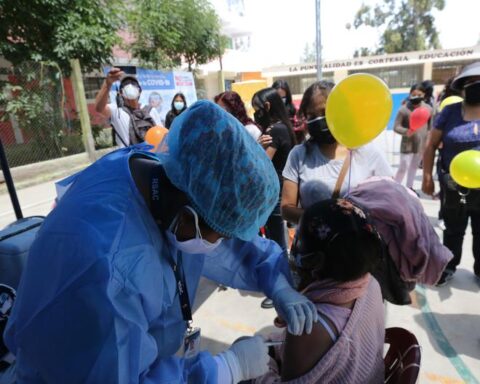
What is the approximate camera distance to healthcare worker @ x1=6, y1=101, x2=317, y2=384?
2.30ft

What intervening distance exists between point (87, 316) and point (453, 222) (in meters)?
2.79

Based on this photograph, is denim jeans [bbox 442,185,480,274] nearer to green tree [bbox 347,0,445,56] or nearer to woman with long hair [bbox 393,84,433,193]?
woman with long hair [bbox 393,84,433,193]

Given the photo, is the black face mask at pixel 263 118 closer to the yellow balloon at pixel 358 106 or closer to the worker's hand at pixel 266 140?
the worker's hand at pixel 266 140

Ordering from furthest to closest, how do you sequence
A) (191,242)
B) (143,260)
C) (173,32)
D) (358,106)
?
(173,32) → (358,106) → (191,242) → (143,260)

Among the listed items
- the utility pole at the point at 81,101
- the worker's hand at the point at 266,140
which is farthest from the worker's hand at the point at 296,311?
the utility pole at the point at 81,101

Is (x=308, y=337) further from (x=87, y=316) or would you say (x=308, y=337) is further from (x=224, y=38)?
(x=224, y=38)

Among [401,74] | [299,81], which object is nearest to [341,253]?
[401,74]

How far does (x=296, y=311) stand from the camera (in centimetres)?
109

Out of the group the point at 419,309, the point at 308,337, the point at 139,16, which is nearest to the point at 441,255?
the point at 308,337

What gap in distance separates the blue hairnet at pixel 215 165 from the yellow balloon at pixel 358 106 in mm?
963

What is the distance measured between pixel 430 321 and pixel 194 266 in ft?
6.99

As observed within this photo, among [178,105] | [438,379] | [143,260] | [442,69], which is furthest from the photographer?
[442,69]

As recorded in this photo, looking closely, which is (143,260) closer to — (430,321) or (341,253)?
(341,253)

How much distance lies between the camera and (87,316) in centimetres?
69
